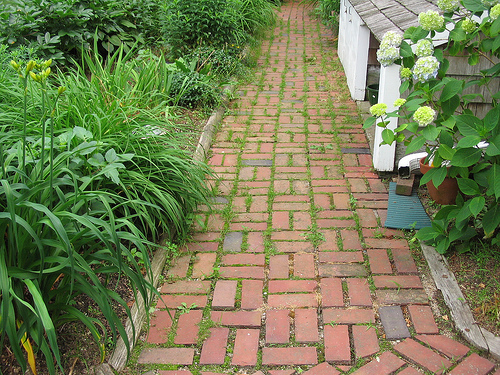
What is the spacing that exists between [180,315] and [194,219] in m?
0.97

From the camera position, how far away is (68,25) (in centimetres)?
641

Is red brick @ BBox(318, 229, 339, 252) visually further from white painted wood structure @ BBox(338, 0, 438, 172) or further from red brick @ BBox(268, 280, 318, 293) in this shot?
white painted wood structure @ BBox(338, 0, 438, 172)

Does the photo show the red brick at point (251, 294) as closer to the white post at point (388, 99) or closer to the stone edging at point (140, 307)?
the stone edging at point (140, 307)

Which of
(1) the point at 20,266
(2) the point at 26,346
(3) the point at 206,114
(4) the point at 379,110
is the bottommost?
(3) the point at 206,114

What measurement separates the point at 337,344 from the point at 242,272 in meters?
0.80

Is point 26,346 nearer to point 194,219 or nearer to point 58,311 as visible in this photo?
point 58,311

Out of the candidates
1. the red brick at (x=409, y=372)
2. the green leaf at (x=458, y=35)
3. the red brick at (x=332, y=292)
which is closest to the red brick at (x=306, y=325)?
the red brick at (x=332, y=292)

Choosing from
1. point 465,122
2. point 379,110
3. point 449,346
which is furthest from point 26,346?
point 465,122

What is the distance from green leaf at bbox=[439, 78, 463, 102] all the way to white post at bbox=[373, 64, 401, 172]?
3.41 ft

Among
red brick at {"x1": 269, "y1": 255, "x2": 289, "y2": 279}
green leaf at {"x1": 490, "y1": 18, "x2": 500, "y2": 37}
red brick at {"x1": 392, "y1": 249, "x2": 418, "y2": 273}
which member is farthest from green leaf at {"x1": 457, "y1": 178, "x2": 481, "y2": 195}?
red brick at {"x1": 269, "y1": 255, "x2": 289, "y2": 279}

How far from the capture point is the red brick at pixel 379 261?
3053 mm

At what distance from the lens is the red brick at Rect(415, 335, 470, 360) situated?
2418 millimetres

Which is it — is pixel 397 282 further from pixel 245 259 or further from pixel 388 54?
pixel 388 54

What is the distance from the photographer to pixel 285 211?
3.76 metres
